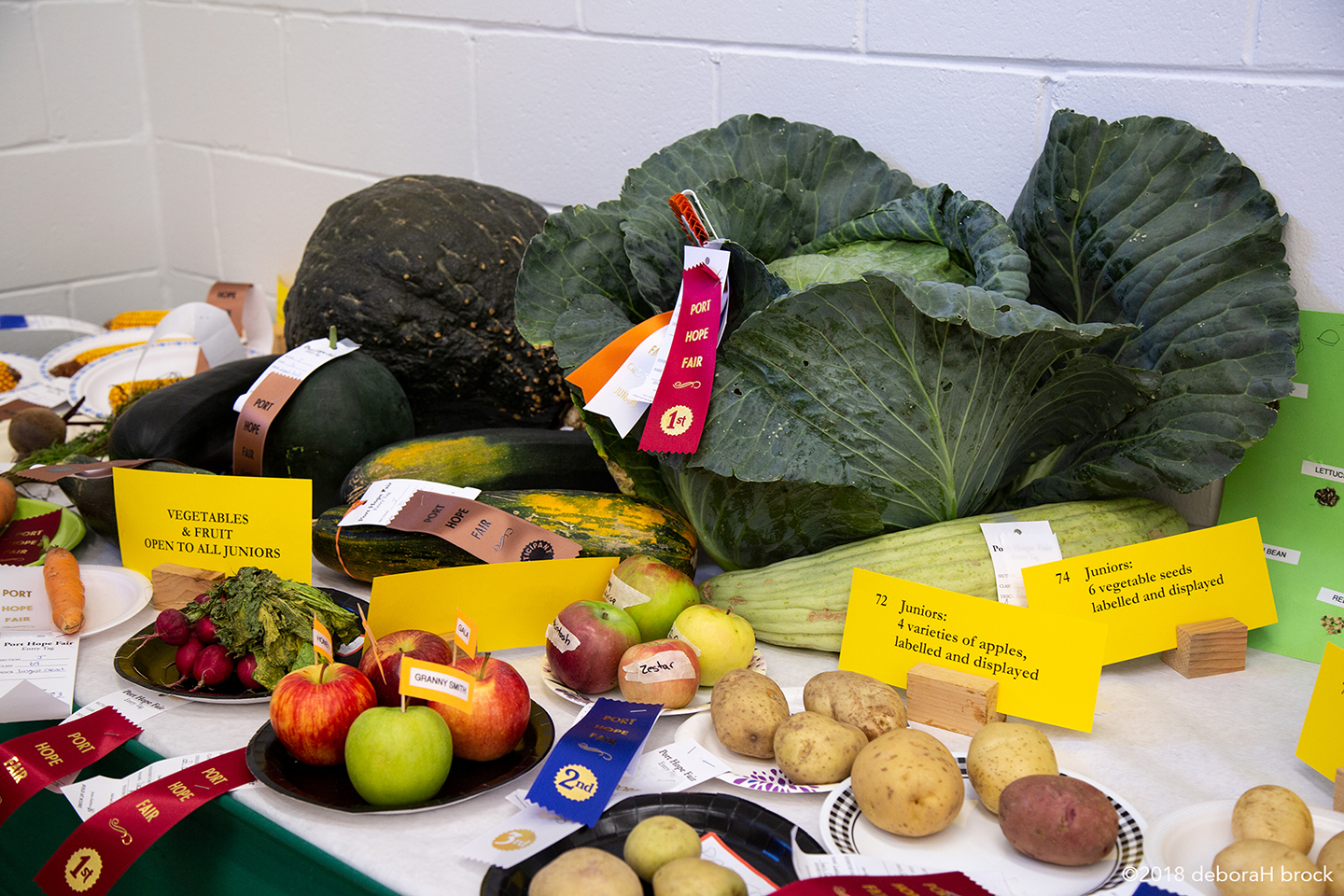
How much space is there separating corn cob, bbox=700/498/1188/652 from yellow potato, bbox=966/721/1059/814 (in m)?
0.33

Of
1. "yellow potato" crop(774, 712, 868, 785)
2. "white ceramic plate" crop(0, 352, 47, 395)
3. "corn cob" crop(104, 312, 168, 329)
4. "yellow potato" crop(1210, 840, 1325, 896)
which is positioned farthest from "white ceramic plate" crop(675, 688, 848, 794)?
"corn cob" crop(104, 312, 168, 329)

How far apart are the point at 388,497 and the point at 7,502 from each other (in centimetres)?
66

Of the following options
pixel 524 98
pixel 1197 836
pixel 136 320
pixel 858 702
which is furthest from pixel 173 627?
pixel 136 320

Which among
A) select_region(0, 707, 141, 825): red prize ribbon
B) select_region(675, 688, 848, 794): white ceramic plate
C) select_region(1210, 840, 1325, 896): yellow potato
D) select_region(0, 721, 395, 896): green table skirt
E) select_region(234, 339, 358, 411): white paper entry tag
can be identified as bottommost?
select_region(0, 721, 395, 896): green table skirt

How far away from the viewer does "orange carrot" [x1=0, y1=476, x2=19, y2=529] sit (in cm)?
161

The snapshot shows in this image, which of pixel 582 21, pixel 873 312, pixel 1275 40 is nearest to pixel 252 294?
pixel 582 21

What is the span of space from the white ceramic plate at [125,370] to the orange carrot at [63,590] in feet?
2.65

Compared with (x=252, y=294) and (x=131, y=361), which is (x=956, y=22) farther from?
(x=252, y=294)

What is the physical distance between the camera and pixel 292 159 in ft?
9.26

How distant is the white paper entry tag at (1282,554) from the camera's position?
1410mm

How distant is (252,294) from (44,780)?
6.86 feet

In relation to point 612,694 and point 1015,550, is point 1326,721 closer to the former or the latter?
point 1015,550

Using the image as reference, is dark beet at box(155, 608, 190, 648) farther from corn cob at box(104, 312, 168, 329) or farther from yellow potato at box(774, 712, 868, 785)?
corn cob at box(104, 312, 168, 329)

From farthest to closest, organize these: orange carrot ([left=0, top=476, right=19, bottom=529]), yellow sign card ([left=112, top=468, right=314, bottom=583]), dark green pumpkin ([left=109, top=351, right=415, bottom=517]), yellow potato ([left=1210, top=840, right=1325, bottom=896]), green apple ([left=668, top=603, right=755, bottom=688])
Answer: dark green pumpkin ([left=109, top=351, right=415, bottom=517]) < orange carrot ([left=0, top=476, right=19, bottom=529]) < yellow sign card ([left=112, top=468, right=314, bottom=583]) < green apple ([left=668, top=603, right=755, bottom=688]) < yellow potato ([left=1210, top=840, right=1325, bottom=896])
